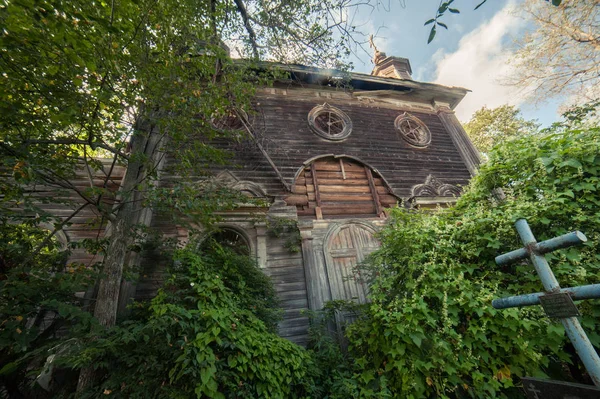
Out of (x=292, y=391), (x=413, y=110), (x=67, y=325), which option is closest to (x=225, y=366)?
(x=292, y=391)

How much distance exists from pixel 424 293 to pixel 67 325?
5.87 m

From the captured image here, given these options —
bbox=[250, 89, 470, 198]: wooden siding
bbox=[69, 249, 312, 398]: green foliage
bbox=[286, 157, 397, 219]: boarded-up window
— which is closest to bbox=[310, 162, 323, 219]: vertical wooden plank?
bbox=[286, 157, 397, 219]: boarded-up window

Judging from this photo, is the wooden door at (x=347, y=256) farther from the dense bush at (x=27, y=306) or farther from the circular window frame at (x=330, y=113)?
the dense bush at (x=27, y=306)

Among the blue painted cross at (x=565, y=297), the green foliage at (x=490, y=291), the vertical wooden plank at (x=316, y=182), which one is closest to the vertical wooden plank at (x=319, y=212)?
the vertical wooden plank at (x=316, y=182)

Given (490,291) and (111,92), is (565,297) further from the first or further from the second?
(111,92)

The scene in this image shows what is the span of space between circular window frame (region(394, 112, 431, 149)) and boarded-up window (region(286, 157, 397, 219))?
7.75ft

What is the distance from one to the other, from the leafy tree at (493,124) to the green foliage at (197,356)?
23240 mm

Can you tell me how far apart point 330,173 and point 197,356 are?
5821 mm

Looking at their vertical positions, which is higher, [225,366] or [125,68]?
[125,68]

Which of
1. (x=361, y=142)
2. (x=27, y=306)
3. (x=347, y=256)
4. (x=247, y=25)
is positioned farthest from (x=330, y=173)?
(x=27, y=306)

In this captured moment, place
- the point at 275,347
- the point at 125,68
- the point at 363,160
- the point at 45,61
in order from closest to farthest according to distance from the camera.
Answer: the point at 45,61, the point at 275,347, the point at 125,68, the point at 363,160

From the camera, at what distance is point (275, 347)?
316 cm

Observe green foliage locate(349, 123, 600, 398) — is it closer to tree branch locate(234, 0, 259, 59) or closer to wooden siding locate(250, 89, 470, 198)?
wooden siding locate(250, 89, 470, 198)

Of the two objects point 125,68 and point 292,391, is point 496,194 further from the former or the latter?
point 125,68
